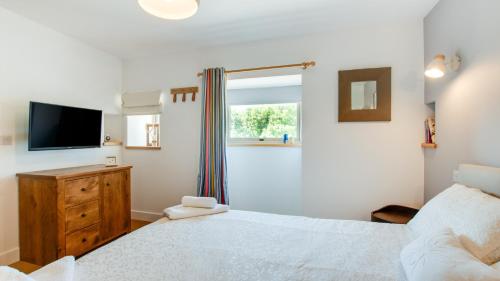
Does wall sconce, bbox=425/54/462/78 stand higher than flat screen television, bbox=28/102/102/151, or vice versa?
wall sconce, bbox=425/54/462/78

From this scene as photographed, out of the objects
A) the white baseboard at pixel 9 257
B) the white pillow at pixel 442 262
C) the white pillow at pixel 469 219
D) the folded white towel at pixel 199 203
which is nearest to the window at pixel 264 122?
the folded white towel at pixel 199 203

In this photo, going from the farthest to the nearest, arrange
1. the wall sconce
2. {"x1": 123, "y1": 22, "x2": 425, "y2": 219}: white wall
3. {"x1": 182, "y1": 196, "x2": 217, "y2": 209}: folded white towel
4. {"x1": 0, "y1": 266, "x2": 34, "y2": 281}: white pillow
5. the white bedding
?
{"x1": 123, "y1": 22, "x2": 425, "y2": 219}: white wall → {"x1": 182, "y1": 196, "x2": 217, "y2": 209}: folded white towel → the wall sconce → the white bedding → {"x1": 0, "y1": 266, "x2": 34, "y2": 281}: white pillow

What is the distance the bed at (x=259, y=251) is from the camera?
1.10 metres

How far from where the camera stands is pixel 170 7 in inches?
60.2

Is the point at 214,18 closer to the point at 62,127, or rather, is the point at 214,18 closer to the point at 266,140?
the point at 266,140

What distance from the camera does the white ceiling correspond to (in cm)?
219

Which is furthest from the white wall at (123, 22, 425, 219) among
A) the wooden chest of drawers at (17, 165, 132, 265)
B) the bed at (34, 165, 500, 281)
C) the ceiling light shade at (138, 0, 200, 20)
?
the ceiling light shade at (138, 0, 200, 20)

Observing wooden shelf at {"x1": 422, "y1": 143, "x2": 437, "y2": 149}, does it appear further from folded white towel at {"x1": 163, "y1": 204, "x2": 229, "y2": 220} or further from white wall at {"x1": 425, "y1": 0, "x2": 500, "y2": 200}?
folded white towel at {"x1": 163, "y1": 204, "x2": 229, "y2": 220}

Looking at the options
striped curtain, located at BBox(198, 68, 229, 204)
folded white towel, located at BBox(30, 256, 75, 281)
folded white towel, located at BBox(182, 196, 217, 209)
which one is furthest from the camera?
striped curtain, located at BBox(198, 68, 229, 204)

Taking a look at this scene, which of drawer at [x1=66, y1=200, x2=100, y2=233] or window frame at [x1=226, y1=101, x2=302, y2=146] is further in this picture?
window frame at [x1=226, y1=101, x2=302, y2=146]

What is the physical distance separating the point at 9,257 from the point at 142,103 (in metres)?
2.19

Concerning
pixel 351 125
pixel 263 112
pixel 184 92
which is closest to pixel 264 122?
pixel 263 112

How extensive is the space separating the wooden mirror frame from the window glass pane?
958 mm

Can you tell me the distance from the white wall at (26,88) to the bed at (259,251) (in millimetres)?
1817
